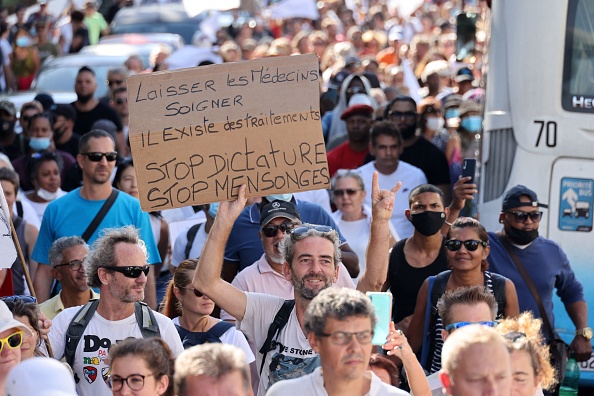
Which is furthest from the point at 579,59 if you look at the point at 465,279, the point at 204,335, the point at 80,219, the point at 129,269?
the point at 129,269

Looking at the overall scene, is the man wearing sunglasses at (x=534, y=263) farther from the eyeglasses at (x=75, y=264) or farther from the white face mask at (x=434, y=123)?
the white face mask at (x=434, y=123)

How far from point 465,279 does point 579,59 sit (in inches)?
95.5

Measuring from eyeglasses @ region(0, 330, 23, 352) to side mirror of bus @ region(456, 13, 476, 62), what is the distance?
19.9 ft

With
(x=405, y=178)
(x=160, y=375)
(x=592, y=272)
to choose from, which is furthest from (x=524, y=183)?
(x=160, y=375)

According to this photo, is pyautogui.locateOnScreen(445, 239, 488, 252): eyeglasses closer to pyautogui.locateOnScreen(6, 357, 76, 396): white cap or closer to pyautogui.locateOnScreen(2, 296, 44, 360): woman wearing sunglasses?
pyautogui.locateOnScreen(2, 296, 44, 360): woman wearing sunglasses

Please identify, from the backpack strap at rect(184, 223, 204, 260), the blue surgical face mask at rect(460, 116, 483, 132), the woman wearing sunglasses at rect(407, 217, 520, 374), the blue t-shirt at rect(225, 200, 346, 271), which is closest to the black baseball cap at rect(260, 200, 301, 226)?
the blue t-shirt at rect(225, 200, 346, 271)

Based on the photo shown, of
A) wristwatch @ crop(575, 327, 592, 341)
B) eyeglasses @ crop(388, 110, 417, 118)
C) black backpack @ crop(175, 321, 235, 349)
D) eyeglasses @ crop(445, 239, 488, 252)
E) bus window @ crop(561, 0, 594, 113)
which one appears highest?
bus window @ crop(561, 0, 594, 113)

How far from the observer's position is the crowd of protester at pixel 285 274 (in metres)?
5.29

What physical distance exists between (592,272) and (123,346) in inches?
191

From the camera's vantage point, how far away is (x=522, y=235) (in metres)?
8.98

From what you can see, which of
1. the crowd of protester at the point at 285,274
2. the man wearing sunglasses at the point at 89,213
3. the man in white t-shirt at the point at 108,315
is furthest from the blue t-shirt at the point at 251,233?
the man in white t-shirt at the point at 108,315

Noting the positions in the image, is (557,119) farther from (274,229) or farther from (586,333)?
(274,229)

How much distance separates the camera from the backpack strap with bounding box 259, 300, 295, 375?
6668 mm

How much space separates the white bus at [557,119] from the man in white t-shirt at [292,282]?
319cm
